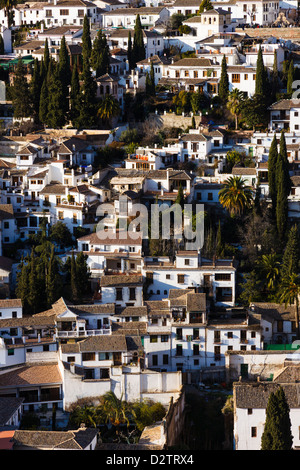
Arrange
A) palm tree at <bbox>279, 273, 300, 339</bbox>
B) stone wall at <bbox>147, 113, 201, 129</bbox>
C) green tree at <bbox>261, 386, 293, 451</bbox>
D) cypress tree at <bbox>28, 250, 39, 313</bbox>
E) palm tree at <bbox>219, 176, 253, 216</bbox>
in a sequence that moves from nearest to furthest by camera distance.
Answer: green tree at <bbox>261, 386, 293, 451</bbox>
palm tree at <bbox>279, 273, 300, 339</bbox>
cypress tree at <bbox>28, 250, 39, 313</bbox>
palm tree at <bbox>219, 176, 253, 216</bbox>
stone wall at <bbox>147, 113, 201, 129</bbox>

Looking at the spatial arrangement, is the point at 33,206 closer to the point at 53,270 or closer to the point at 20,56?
the point at 53,270

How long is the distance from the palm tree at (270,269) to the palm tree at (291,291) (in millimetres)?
1326

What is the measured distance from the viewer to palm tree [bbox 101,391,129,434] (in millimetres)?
42656

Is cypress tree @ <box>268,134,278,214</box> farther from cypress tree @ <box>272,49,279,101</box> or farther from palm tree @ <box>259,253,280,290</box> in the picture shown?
cypress tree @ <box>272,49,279,101</box>

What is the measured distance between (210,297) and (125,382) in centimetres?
658

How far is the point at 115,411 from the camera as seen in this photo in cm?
4275

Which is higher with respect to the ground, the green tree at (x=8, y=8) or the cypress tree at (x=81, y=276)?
the green tree at (x=8, y=8)

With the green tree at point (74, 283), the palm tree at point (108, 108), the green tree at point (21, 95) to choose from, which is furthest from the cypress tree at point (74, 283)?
the green tree at point (21, 95)

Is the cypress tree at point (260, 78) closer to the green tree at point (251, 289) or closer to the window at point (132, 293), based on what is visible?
the green tree at point (251, 289)

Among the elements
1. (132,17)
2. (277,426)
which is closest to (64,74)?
(132,17)

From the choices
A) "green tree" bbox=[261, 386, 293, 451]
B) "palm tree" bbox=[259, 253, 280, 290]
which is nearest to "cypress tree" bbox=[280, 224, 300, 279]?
"palm tree" bbox=[259, 253, 280, 290]

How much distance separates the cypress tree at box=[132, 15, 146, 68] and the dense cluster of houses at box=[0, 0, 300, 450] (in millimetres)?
604

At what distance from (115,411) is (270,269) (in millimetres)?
9923

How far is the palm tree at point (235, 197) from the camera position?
5244cm
